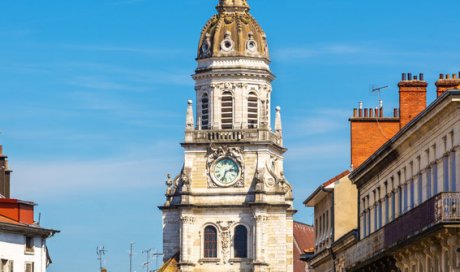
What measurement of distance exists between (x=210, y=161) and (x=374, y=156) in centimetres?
10066

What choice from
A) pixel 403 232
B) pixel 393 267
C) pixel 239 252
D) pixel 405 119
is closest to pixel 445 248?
pixel 403 232

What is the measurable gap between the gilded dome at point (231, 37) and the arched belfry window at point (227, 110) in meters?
3.83

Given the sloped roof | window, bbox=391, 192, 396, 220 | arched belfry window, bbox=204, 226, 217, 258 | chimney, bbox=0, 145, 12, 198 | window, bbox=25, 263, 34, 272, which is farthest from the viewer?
arched belfry window, bbox=204, 226, 217, 258

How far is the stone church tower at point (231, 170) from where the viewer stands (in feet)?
552

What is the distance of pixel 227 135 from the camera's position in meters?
173

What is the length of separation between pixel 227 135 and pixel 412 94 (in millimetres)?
95394

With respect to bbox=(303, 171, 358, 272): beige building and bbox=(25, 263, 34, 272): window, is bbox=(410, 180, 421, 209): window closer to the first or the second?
bbox=(303, 171, 358, 272): beige building

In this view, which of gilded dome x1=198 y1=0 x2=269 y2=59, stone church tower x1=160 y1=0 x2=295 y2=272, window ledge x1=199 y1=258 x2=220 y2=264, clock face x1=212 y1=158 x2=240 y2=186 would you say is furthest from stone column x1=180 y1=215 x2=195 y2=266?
gilded dome x1=198 y1=0 x2=269 y2=59

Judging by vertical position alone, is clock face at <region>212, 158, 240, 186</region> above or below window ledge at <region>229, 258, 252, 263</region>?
above

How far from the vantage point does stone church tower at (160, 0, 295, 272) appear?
552 ft

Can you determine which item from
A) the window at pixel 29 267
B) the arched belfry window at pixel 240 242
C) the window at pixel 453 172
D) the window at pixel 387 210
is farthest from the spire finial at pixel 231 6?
the window at pixel 453 172

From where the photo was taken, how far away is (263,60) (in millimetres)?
177000

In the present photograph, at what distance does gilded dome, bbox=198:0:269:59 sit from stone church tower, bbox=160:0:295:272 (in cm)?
8

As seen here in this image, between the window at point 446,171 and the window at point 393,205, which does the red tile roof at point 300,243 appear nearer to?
the window at point 393,205
